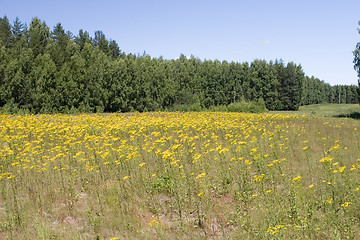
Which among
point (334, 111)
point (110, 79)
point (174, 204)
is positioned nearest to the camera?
point (174, 204)

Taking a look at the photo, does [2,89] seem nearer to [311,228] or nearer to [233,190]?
[233,190]

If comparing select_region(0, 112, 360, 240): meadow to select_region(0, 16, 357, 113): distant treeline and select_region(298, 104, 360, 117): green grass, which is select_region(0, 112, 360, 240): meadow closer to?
select_region(0, 16, 357, 113): distant treeline

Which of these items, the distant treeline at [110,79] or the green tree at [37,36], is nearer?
the distant treeline at [110,79]

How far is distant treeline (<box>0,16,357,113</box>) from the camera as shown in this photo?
3038 cm

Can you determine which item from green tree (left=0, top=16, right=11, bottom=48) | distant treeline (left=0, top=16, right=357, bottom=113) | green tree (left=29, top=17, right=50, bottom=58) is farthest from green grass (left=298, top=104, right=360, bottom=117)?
green tree (left=0, top=16, right=11, bottom=48)

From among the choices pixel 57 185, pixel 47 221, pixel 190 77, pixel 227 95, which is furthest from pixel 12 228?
pixel 227 95

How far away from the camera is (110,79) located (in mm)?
35844

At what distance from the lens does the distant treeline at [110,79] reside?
3038 cm

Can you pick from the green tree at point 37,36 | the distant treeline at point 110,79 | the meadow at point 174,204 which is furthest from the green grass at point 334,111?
the green tree at point 37,36

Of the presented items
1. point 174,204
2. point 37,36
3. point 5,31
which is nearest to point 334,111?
point 37,36

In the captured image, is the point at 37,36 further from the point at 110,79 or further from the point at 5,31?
the point at 5,31

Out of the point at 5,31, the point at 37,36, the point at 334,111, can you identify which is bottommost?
the point at 334,111

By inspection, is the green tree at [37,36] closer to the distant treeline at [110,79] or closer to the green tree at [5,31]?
the distant treeline at [110,79]

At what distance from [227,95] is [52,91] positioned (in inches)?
1071
